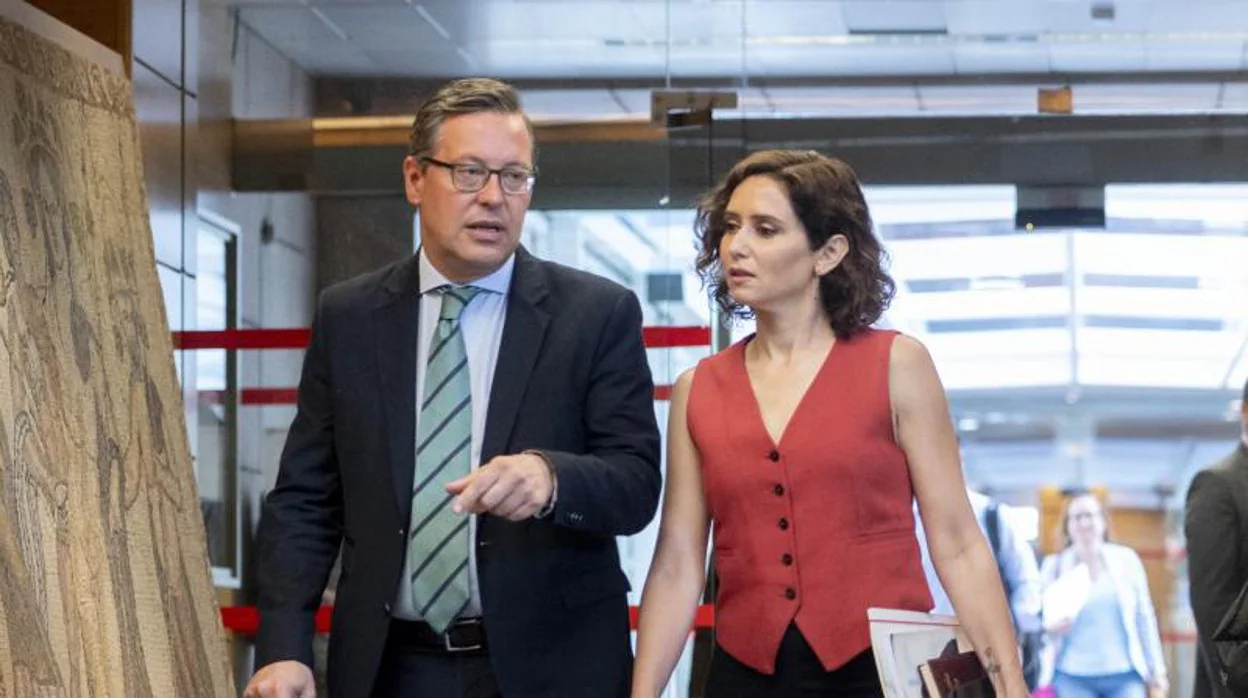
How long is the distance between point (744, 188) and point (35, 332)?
1174 millimetres

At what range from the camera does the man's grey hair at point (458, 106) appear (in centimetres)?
364

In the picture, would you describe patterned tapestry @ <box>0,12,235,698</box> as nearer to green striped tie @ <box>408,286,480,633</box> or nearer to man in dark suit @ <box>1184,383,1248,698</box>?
green striped tie @ <box>408,286,480,633</box>

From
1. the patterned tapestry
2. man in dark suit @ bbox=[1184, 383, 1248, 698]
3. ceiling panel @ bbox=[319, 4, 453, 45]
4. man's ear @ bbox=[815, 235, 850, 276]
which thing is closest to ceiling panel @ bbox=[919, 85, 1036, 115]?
man in dark suit @ bbox=[1184, 383, 1248, 698]

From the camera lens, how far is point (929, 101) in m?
7.11

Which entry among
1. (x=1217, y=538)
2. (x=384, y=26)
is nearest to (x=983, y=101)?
(x=1217, y=538)

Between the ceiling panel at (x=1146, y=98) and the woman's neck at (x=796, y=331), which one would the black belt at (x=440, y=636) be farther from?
the ceiling panel at (x=1146, y=98)

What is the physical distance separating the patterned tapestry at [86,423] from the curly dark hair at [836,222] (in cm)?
112

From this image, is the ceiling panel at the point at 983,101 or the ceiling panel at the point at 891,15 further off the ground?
the ceiling panel at the point at 891,15

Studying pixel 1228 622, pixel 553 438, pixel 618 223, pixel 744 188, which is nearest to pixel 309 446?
pixel 553 438

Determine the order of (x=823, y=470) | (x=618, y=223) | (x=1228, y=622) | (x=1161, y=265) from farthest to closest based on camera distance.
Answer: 1. (x=1161, y=265)
2. (x=618, y=223)
3. (x=1228, y=622)
4. (x=823, y=470)

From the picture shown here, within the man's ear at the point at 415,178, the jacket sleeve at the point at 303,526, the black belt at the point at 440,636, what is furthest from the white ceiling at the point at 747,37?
the black belt at the point at 440,636

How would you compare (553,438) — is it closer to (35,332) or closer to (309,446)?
(309,446)

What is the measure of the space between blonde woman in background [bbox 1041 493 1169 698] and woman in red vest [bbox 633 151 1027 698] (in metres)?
4.70

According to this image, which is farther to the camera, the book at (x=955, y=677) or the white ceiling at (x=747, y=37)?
the white ceiling at (x=747, y=37)
